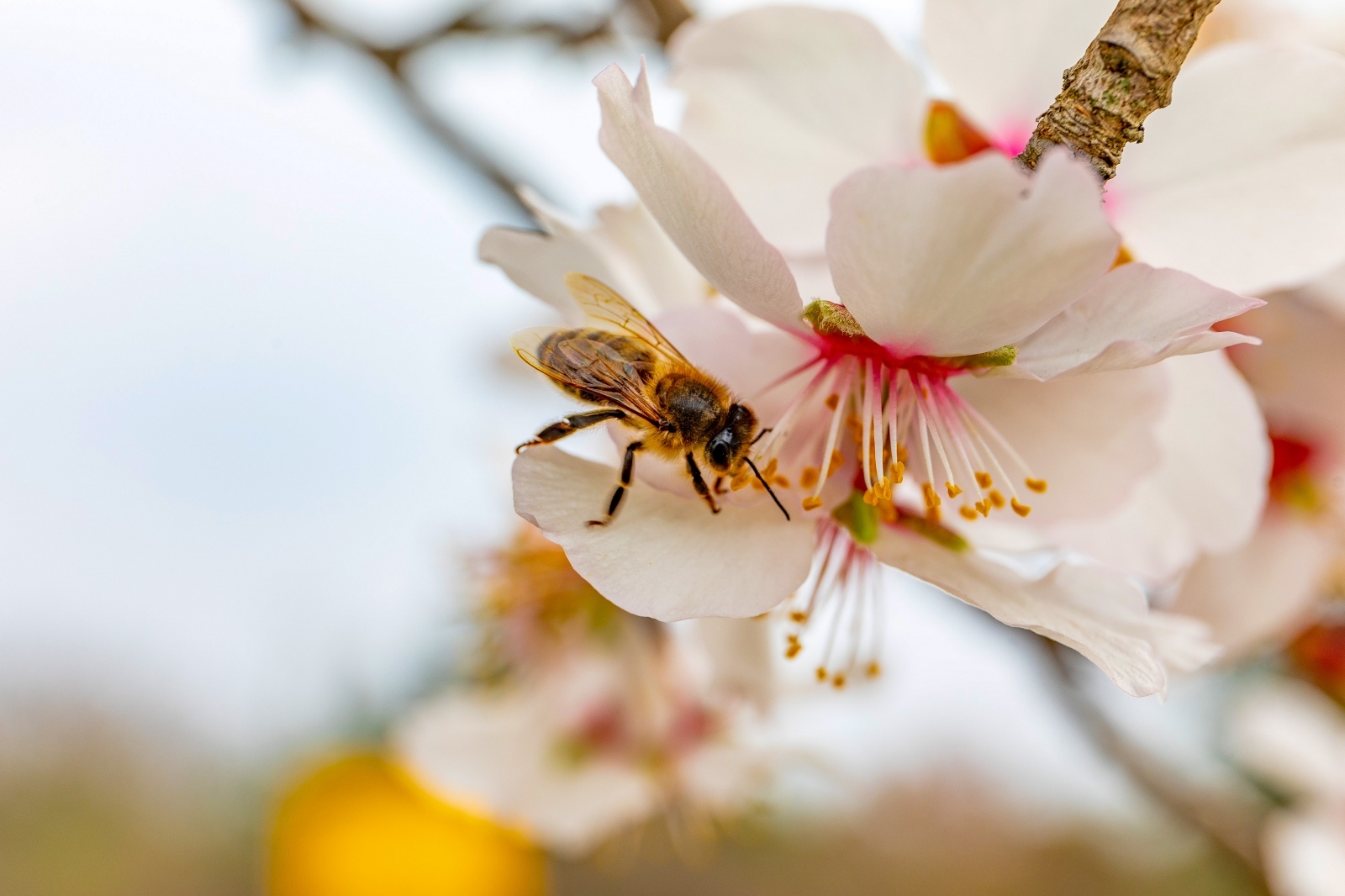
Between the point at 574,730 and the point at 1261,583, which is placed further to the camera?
the point at 574,730

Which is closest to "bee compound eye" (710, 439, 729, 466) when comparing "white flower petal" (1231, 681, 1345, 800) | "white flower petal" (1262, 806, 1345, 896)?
"white flower petal" (1262, 806, 1345, 896)

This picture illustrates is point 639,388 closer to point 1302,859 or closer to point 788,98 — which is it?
point 788,98

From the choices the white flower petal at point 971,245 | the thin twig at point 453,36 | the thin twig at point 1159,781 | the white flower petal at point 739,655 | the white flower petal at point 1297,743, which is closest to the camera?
the white flower petal at point 971,245

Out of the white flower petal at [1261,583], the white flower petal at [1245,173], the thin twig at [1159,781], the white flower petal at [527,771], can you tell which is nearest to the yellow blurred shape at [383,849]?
the white flower petal at [527,771]

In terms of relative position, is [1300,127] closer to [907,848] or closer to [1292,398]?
[1292,398]

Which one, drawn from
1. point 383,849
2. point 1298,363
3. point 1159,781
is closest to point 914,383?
point 1298,363

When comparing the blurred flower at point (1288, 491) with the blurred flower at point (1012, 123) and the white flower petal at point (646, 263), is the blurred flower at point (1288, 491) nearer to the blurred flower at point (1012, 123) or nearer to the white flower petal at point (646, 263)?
the blurred flower at point (1012, 123)
